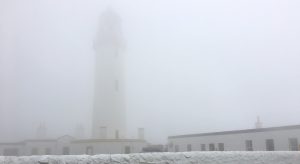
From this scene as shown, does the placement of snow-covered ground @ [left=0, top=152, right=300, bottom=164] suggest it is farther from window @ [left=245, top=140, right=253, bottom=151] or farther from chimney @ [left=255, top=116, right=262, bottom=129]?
chimney @ [left=255, top=116, right=262, bottom=129]

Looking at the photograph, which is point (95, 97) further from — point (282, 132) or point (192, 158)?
point (282, 132)

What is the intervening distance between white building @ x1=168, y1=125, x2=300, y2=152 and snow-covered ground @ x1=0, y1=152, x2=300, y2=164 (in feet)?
3.50

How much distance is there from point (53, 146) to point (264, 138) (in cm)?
292

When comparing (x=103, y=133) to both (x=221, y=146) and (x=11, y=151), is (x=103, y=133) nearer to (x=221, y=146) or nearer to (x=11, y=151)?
(x=11, y=151)

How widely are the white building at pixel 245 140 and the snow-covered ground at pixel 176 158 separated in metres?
1.07

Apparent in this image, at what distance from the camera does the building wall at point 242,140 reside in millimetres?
3988

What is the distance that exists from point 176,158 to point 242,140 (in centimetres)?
213

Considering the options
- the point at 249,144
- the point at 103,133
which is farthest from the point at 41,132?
the point at 249,144

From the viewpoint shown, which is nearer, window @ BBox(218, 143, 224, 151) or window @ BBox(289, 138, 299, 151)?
window @ BBox(218, 143, 224, 151)

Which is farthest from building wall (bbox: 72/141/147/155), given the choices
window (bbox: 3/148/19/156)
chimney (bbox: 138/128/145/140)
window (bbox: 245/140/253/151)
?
window (bbox: 245/140/253/151)

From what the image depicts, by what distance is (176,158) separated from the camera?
2.12 meters

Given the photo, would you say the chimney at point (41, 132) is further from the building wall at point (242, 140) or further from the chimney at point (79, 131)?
the building wall at point (242, 140)

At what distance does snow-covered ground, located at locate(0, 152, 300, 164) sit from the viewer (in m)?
1.73

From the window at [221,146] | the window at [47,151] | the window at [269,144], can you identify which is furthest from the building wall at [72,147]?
the window at [269,144]
